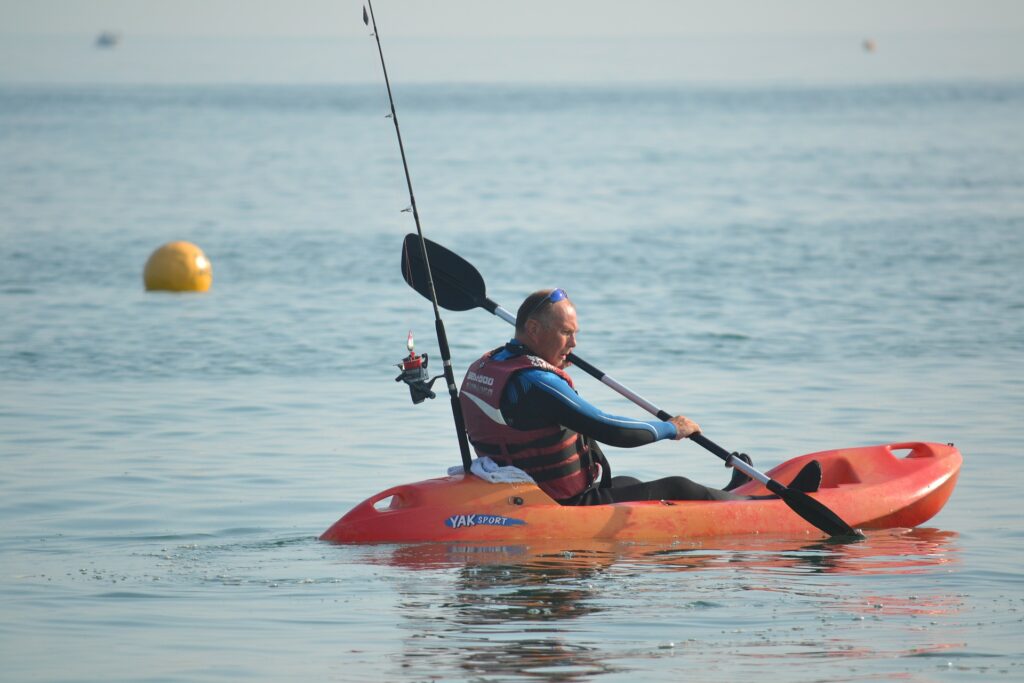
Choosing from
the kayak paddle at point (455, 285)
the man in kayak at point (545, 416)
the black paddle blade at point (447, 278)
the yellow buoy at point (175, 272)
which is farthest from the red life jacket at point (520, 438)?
the yellow buoy at point (175, 272)

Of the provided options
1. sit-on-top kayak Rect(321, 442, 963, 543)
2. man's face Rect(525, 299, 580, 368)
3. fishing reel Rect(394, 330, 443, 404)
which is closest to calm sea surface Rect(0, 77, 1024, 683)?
sit-on-top kayak Rect(321, 442, 963, 543)

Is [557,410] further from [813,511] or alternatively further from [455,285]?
[455,285]

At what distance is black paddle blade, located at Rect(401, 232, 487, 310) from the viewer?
8086 mm

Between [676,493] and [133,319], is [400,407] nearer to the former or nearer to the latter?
[676,493]

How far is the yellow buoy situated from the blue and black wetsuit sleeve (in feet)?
37.9

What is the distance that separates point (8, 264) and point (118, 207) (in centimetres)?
1008

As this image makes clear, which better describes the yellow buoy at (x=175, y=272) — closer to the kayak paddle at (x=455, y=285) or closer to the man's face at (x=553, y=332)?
the kayak paddle at (x=455, y=285)

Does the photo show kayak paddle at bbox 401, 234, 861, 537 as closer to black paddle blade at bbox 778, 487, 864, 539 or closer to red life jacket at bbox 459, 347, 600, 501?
black paddle blade at bbox 778, 487, 864, 539

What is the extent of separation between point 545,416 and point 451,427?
12.3 ft

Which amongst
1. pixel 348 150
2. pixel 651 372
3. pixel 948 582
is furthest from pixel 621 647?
pixel 348 150

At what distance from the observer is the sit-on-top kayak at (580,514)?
700 centimetres

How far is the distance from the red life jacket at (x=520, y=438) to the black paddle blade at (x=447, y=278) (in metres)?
1.13

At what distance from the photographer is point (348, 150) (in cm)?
5078

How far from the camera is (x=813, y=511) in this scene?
733 cm
